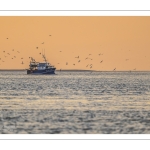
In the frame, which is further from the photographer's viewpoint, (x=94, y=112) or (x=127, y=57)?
(x=127, y=57)

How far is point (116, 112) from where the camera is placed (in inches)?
1214

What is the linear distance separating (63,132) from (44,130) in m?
0.97

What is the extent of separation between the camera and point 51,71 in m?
127

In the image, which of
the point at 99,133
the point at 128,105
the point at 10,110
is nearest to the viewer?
the point at 99,133

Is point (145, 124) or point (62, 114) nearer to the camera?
point (145, 124)

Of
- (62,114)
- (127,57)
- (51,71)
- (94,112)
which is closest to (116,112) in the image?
(94,112)

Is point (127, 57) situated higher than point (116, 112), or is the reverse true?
point (127, 57)

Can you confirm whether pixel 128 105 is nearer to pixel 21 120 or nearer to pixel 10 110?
pixel 10 110
